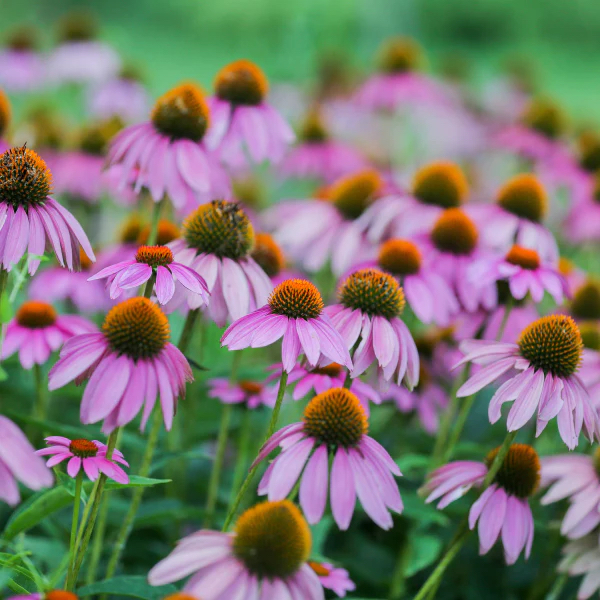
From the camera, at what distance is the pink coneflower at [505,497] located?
866mm

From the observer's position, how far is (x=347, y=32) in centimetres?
559

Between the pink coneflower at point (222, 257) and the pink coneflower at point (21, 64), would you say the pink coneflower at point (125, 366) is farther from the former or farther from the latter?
the pink coneflower at point (21, 64)

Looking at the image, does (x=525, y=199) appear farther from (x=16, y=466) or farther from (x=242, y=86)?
(x=16, y=466)

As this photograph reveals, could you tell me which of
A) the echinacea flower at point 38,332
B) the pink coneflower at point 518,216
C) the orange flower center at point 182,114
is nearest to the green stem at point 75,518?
the echinacea flower at point 38,332

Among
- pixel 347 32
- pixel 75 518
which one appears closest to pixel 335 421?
pixel 75 518

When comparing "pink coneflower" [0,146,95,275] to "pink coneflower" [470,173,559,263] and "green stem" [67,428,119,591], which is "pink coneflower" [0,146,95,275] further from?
"pink coneflower" [470,173,559,263]

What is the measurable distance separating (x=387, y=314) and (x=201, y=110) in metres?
0.41

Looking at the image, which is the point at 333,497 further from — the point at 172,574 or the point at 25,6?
the point at 25,6

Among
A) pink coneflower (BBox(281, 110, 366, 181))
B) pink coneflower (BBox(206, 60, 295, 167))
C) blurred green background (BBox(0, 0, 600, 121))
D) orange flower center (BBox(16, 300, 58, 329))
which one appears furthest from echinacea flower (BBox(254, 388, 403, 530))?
blurred green background (BBox(0, 0, 600, 121))

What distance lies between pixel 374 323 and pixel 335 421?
0.19 m

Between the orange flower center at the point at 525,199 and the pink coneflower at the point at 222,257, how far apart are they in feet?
2.05

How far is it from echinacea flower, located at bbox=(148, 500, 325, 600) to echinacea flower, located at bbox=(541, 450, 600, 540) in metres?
0.44

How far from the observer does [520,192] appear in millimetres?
1432

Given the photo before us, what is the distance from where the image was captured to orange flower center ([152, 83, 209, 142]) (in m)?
1.11
